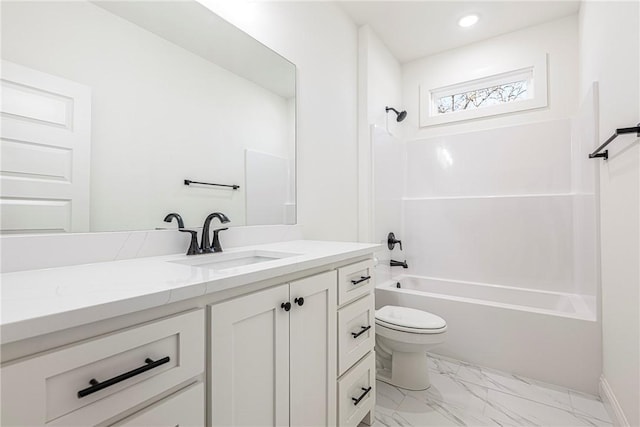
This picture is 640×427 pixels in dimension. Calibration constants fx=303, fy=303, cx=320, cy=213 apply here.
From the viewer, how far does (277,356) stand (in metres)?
0.92

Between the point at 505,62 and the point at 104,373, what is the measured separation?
11.1 ft

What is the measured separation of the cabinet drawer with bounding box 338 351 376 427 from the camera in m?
1.24

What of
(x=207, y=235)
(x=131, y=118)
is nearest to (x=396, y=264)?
(x=207, y=235)

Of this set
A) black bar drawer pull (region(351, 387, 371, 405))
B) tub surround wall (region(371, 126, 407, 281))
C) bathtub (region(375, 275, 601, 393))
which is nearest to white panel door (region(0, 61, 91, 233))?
black bar drawer pull (region(351, 387, 371, 405))

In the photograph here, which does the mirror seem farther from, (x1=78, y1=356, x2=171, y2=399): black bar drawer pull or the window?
the window

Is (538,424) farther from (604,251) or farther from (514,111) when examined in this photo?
(514,111)

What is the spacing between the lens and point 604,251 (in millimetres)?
1703

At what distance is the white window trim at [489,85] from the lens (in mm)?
2562

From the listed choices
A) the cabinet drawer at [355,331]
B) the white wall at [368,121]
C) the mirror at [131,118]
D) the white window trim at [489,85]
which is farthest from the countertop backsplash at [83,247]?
the white window trim at [489,85]

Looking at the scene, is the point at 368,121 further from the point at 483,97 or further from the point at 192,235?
the point at 192,235

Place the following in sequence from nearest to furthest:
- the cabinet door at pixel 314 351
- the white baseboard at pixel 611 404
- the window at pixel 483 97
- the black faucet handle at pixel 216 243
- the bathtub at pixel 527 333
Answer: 1. the cabinet door at pixel 314 351
2. the black faucet handle at pixel 216 243
3. the white baseboard at pixel 611 404
4. the bathtub at pixel 527 333
5. the window at pixel 483 97

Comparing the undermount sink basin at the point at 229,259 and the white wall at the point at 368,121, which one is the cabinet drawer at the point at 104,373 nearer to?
the undermount sink basin at the point at 229,259

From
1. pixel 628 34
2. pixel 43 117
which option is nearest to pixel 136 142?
pixel 43 117

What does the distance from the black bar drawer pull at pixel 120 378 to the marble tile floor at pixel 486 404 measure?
4.40ft
